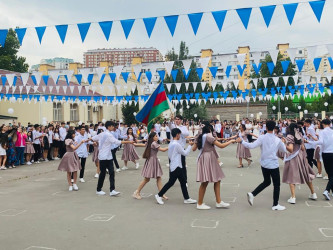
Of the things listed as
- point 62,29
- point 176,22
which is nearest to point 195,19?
point 176,22

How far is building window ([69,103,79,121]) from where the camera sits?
117ft

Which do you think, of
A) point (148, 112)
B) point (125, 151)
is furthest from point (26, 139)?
point (148, 112)

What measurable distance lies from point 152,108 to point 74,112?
3017cm

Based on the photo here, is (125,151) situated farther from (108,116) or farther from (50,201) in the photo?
(108,116)

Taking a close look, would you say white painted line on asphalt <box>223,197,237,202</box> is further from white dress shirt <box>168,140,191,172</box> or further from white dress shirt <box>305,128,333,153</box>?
white dress shirt <box>305,128,333,153</box>

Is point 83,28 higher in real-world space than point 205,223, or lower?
higher

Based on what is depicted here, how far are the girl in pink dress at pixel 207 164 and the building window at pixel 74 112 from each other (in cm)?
3100

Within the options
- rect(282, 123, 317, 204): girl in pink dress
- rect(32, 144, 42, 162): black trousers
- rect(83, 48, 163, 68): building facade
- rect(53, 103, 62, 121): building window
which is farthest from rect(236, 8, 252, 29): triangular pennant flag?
rect(83, 48, 163, 68): building facade

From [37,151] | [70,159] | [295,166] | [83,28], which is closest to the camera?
[295,166]

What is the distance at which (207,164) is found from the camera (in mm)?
6301

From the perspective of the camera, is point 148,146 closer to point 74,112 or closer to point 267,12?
point 267,12

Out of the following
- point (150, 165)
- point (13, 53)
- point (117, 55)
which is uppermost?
point (117, 55)

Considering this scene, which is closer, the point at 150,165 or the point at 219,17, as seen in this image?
the point at 150,165

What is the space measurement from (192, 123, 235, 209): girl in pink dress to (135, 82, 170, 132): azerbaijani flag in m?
1.72
